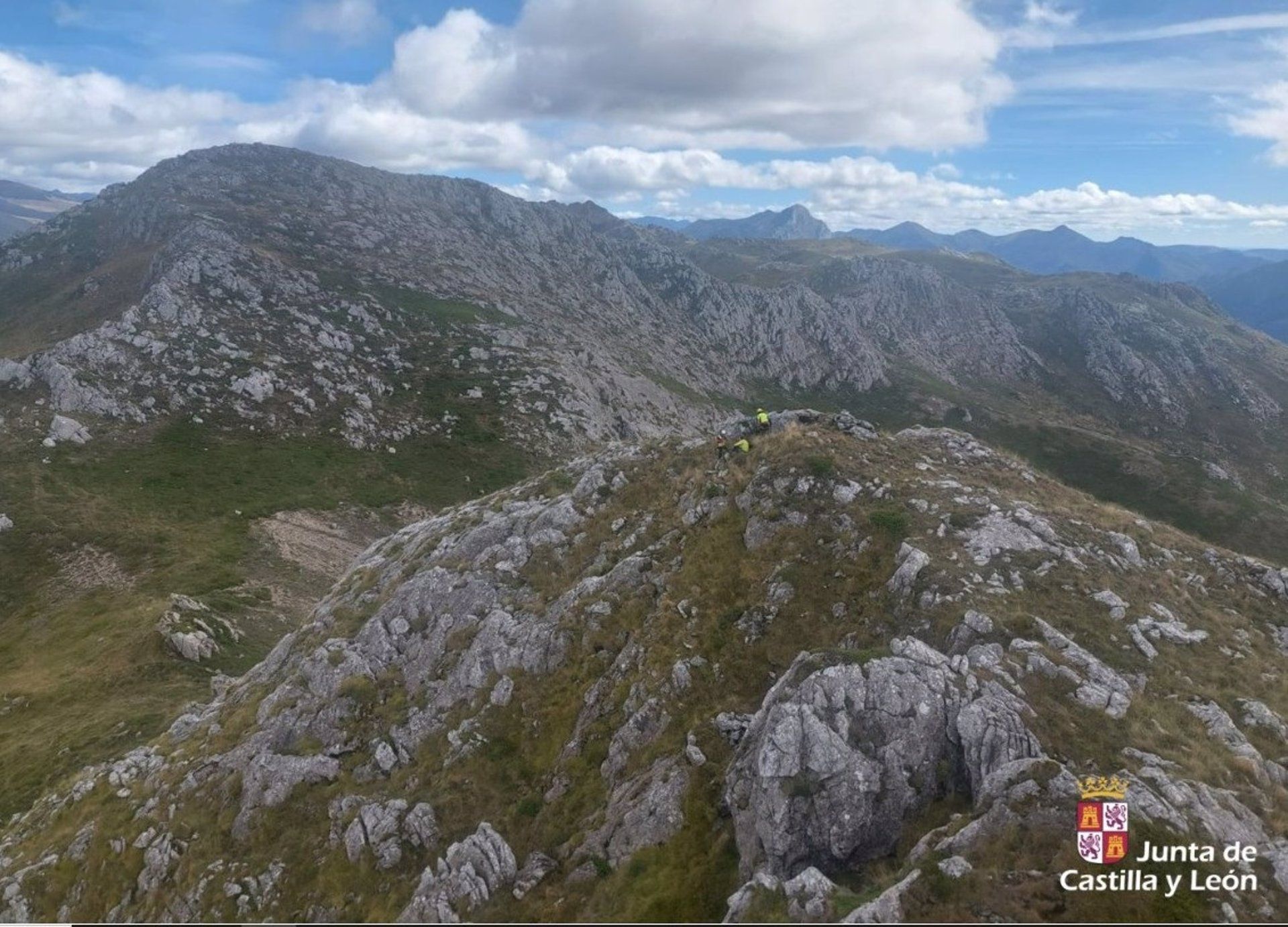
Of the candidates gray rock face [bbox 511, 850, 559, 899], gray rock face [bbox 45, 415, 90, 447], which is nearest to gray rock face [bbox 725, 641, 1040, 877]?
gray rock face [bbox 511, 850, 559, 899]

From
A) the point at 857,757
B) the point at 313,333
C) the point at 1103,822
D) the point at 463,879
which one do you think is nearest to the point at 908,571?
the point at 857,757

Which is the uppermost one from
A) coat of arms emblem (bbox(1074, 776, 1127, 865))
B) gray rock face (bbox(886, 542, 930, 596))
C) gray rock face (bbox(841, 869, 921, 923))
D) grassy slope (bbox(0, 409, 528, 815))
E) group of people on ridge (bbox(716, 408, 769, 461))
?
group of people on ridge (bbox(716, 408, 769, 461))

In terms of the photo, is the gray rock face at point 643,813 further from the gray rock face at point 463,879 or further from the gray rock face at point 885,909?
the gray rock face at point 885,909

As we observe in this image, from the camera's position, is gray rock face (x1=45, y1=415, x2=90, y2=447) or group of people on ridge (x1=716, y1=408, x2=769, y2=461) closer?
group of people on ridge (x1=716, y1=408, x2=769, y2=461)

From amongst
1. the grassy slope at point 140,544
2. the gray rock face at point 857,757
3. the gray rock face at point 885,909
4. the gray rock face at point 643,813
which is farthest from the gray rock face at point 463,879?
the grassy slope at point 140,544

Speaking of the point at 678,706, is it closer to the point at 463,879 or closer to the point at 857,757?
the point at 857,757

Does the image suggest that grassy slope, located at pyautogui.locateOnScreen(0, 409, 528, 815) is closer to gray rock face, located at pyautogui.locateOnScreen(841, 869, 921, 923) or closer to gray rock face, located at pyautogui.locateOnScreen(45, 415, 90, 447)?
gray rock face, located at pyautogui.locateOnScreen(45, 415, 90, 447)

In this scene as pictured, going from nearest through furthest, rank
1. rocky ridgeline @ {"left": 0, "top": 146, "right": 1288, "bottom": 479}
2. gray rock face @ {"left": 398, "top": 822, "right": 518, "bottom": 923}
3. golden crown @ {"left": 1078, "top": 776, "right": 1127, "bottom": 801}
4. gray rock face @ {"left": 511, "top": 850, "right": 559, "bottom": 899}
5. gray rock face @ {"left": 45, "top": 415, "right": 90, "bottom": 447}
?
1. golden crown @ {"left": 1078, "top": 776, "right": 1127, "bottom": 801}
2. gray rock face @ {"left": 398, "top": 822, "right": 518, "bottom": 923}
3. gray rock face @ {"left": 511, "top": 850, "right": 559, "bottom": 899}
4. gray rock face @ {"left": 45, "top": 415, "right": 90, "bottom": 447}
5. rocky ridgeline @ {"left": 0, "top": 146, "right": 1288, "bottom": 479}

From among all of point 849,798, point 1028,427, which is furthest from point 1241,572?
point 1028,427

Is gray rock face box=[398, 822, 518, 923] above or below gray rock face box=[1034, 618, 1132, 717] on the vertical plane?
below
